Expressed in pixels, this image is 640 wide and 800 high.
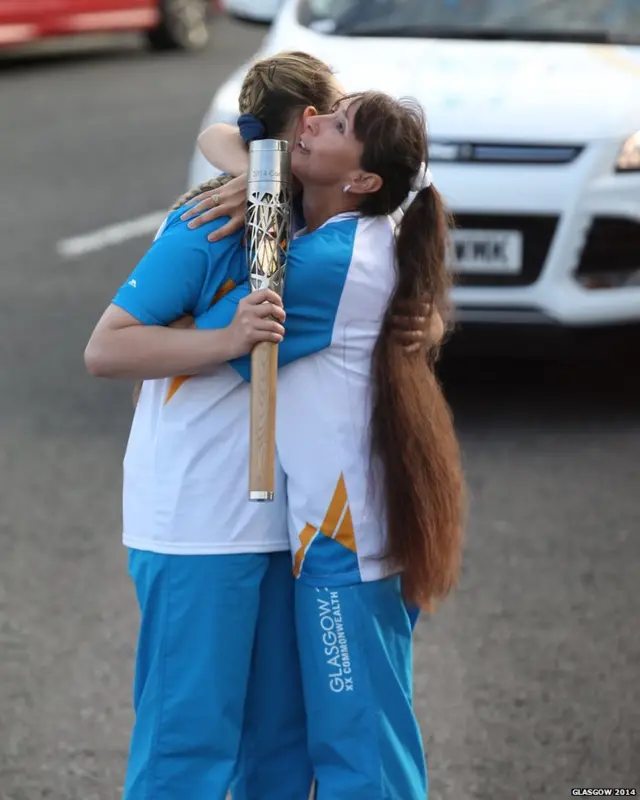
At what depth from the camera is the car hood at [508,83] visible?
5.91 m

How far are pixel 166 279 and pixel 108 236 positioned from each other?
667 cm

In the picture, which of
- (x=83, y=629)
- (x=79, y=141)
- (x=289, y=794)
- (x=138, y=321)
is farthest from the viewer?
(x=79, y=141)

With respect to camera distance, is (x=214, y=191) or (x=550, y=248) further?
(x=550, y=248)

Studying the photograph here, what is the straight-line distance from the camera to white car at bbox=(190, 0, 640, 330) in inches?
232

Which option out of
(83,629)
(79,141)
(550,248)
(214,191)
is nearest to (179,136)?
(79,141)

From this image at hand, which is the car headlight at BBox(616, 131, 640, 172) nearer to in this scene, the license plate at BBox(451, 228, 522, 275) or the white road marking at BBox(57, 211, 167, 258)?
the license plate at BBox(451, 228, 522, 275)

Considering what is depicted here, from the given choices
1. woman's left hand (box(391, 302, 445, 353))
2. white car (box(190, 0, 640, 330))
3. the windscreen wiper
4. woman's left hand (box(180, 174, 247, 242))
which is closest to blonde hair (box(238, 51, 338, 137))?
woman's left hand (box(180, 174, 247, 242))

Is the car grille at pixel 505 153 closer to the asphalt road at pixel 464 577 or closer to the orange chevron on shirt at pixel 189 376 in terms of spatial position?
the asphalt road at pixel 464 577

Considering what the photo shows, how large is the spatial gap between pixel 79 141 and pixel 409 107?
31.1 ft

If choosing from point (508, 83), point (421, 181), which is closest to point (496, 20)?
point (508, 83)

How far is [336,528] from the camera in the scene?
109 inches

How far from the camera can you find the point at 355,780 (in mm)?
2791

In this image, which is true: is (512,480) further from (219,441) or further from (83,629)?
(219,441)

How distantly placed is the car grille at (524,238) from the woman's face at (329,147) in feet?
10.5
